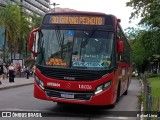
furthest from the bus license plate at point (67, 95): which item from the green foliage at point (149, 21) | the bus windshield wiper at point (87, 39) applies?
the green foliage at point (149, 21)

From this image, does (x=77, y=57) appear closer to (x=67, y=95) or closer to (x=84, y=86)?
(x=84, y=86)

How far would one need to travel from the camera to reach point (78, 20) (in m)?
12.7

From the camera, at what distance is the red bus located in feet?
39.3

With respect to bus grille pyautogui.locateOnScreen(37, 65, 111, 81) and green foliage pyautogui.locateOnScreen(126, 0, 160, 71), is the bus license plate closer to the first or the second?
bus grille pyautogui.locateOnScreen(37, 65, 111, 81)

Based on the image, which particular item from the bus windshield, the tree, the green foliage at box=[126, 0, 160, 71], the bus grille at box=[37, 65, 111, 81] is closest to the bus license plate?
the bus grille at box=[37, 65, 111, 81]

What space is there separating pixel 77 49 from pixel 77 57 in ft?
0.85

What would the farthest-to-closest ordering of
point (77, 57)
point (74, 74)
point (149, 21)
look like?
point (149, 21) → point (77, 57) → point (74, 74)

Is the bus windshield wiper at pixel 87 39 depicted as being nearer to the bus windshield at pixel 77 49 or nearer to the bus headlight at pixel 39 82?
the bus windshield at pixel 77 49

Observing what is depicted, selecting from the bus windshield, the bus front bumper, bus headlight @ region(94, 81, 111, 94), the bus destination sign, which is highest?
the bus destination sign

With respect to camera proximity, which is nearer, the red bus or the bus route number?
the bus route number

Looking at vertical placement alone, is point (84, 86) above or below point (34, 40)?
below

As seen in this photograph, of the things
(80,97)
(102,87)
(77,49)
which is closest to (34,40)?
(77,49)

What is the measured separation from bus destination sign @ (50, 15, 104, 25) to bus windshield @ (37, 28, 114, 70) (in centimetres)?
31

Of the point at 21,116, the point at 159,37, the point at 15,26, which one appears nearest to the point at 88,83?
the point at 21,116
